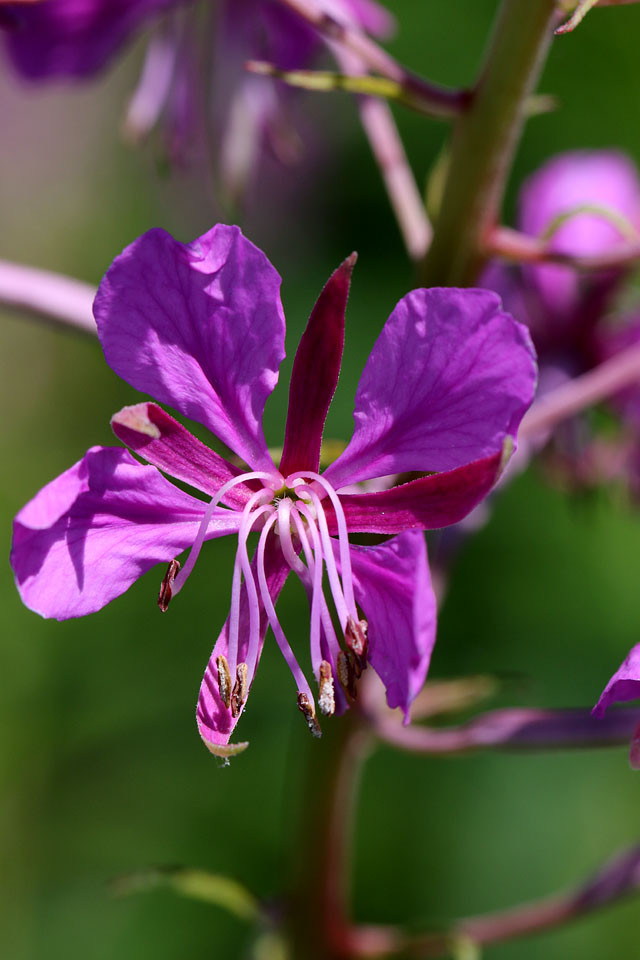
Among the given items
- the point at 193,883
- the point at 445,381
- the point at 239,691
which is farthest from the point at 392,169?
the point at 193,883

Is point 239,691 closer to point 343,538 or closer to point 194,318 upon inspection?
point 343,538

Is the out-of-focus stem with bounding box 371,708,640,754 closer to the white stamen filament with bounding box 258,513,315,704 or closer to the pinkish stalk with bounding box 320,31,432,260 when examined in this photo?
the white stamen filament with bounding box 258,513,315,704

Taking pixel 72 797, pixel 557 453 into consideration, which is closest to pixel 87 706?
pixel 72 797

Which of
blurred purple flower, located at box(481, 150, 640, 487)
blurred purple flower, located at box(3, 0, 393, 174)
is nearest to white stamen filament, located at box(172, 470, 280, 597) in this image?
blurred purple flower, located at box(3, 0, 393, 174)

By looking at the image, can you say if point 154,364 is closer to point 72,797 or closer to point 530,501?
point 72,797

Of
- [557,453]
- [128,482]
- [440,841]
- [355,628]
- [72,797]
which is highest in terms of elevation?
[128,482]

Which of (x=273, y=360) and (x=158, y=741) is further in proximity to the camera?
(x=158, y=741)

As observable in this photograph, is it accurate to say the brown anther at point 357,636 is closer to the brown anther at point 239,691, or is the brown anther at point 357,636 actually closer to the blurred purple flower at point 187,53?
the brown anther at point 239,691
